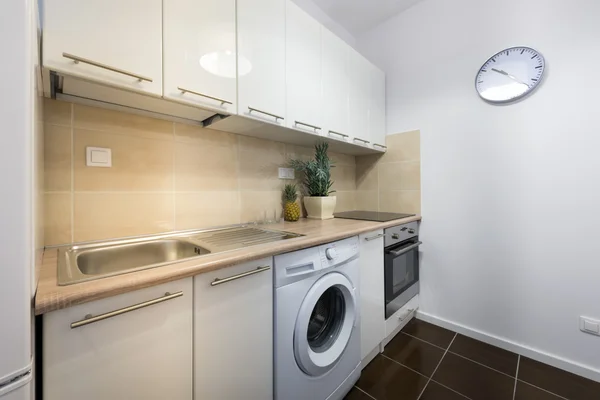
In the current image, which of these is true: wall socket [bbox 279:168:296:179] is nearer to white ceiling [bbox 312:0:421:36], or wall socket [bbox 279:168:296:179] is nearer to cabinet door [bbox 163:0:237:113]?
cabinet door [bbox 163:0:237:113]

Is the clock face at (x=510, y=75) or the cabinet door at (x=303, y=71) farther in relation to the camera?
the clock face at (x=510, y=75)

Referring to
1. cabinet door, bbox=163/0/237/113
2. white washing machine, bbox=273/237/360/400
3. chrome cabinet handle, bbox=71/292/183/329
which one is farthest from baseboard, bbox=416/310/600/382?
cabinet door, bbox=163/0/237/113

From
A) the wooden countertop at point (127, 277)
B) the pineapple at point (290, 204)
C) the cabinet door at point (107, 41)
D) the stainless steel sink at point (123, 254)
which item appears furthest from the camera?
the pineapple at point (290, 204)

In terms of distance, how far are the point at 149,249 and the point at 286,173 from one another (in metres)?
1.01

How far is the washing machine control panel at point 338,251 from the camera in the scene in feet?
3.66

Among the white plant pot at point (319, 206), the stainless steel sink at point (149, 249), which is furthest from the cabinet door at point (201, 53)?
the white plant pot at point (319, 206)

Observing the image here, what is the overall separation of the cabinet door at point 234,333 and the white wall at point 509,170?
1.62 metres

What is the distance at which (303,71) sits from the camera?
145 centimetres

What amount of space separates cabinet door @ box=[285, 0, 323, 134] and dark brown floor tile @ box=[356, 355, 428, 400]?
4.95 feet

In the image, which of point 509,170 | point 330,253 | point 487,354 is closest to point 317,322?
point 330,253

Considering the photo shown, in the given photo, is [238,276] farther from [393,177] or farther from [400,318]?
[393,177]

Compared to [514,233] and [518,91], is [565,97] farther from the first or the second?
[514,233]

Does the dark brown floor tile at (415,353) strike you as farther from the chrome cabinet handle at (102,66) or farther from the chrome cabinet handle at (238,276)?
the chrome cabinet handle at (102,66)

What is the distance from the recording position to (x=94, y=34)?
77 centimetres
